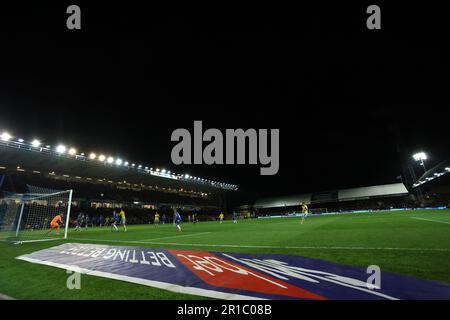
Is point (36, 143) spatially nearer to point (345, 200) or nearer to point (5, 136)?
point (5, 136)

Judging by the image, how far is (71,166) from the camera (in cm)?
4444

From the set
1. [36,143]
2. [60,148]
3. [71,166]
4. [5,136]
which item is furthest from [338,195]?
[5,136]

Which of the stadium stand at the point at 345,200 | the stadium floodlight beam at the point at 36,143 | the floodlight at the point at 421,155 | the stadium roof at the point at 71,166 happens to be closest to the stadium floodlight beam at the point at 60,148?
the stadium roof at the point at 71,166

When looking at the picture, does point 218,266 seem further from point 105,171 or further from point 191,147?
point 105,171

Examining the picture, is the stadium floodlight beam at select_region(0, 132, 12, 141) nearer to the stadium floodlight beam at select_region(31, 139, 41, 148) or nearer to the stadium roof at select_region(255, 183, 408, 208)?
the stadium floodlight beam at select_region(31, 139, 41, 148)

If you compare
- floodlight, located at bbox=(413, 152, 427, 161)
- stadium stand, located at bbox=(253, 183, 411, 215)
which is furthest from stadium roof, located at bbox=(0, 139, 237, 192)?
floodlight, located at bbox=(413, 152, 427, 161)

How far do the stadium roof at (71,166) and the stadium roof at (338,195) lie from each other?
87.3ft

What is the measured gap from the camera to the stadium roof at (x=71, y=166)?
35.5 m

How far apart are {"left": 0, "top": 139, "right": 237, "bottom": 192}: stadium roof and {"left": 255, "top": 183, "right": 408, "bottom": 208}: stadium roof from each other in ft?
87.3

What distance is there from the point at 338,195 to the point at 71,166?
218 feet

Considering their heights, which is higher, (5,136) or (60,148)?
(60,148)

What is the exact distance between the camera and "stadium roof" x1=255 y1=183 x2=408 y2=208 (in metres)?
58.1

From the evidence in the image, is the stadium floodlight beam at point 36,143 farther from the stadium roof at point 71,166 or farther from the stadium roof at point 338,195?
the stadium roof at point 338,195
